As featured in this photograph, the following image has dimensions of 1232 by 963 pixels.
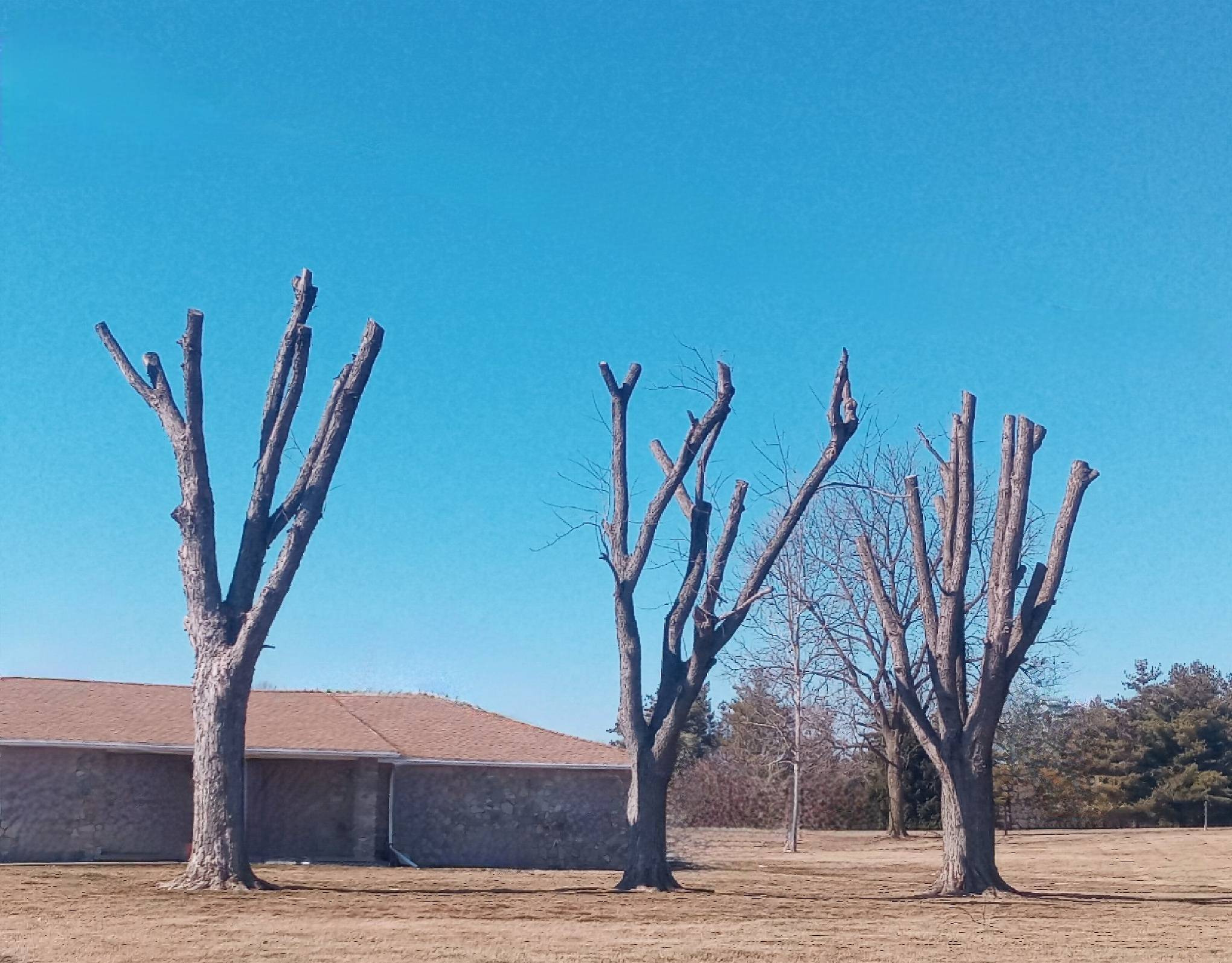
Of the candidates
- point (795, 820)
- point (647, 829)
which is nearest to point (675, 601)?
point (647, 829)

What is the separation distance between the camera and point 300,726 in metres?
27.8

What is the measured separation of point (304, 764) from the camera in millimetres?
26828

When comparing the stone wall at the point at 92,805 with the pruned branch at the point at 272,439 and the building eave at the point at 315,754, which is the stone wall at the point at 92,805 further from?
the pruned branch at the point at 272,439

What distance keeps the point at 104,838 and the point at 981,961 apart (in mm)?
17875

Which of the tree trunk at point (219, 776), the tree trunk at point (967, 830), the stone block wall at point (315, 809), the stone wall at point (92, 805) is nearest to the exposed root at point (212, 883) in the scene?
the tree trunk at point (219, 776)

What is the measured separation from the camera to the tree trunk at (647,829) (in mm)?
18297

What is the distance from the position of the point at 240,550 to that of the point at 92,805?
945 cm

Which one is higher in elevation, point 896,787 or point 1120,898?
point 896,787

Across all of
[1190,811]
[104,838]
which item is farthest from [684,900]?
[1190,811]

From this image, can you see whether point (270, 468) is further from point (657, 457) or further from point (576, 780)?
point (576, 780)

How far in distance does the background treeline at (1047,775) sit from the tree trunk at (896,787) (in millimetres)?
3766

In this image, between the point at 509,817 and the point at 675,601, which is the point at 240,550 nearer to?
the point at 675,601

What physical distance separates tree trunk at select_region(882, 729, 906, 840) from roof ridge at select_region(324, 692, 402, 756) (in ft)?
53.4

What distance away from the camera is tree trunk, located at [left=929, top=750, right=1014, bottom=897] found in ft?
60.7
